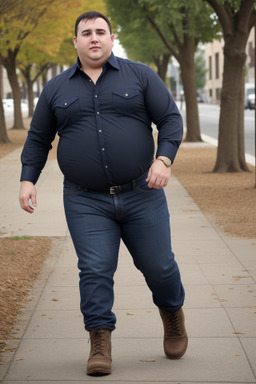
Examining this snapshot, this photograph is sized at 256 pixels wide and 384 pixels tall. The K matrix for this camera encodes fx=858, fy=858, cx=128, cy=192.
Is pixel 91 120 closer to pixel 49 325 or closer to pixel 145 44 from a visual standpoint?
pixel 49 325

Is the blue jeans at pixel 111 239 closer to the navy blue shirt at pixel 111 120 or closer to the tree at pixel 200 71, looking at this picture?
the navy blue shirt at pixel 111 120

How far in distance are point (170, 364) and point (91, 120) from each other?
143cm

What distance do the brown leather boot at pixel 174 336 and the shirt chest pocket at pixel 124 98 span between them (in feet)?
3.95

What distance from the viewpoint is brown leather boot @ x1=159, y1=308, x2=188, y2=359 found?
4840 millimetres

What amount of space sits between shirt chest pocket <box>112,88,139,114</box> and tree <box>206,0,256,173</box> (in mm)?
11853

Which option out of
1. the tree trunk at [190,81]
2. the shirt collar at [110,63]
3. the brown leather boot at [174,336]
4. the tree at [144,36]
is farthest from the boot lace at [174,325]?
the tree at [144,36]

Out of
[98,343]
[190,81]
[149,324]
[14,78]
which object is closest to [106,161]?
[98,343]

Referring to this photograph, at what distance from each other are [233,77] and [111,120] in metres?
13.0

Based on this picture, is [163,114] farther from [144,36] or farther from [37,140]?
[144,36]

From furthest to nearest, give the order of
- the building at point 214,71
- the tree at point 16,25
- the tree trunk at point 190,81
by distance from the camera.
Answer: the building at point 214,71 < the tree trunk at point 190,81 < the tree at point 16,25

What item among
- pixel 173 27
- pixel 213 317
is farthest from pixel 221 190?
pixel 173 27

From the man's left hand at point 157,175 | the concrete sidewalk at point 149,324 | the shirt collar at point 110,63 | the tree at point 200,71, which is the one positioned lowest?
the tree at point 200,71

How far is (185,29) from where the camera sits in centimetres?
2656

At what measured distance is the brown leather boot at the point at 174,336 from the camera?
4.84m
